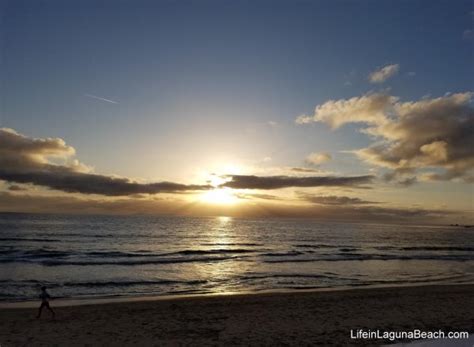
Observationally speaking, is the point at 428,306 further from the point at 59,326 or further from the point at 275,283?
the point at 59,326


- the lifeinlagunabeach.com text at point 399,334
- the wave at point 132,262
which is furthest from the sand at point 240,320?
the wave at point 132,262

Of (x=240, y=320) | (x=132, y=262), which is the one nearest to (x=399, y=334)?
(x=240, y=320)

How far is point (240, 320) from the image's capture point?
16062 mm

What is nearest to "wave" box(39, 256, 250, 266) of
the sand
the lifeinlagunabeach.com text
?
the sand

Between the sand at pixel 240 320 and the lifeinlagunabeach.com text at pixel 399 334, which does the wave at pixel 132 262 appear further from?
the lifeinlagunabeach.com text at pixel 399 334

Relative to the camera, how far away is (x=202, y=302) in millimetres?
19797

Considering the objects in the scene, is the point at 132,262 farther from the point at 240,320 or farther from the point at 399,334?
the point at 399,334

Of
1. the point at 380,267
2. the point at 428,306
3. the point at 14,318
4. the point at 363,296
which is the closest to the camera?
the point at 14,318

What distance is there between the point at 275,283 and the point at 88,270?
1505cm

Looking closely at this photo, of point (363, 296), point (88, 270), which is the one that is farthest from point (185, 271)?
point (363, 296)

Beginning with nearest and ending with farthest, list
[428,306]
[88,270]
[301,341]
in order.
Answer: [301,341] → [428,306] → [88,270]

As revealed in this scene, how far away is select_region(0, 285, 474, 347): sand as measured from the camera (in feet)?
43.9

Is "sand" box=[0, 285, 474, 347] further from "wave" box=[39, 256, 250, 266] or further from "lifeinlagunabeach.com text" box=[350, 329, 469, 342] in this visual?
"wave" box=[39, 256, 250, 266]

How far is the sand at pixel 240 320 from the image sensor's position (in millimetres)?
13391
